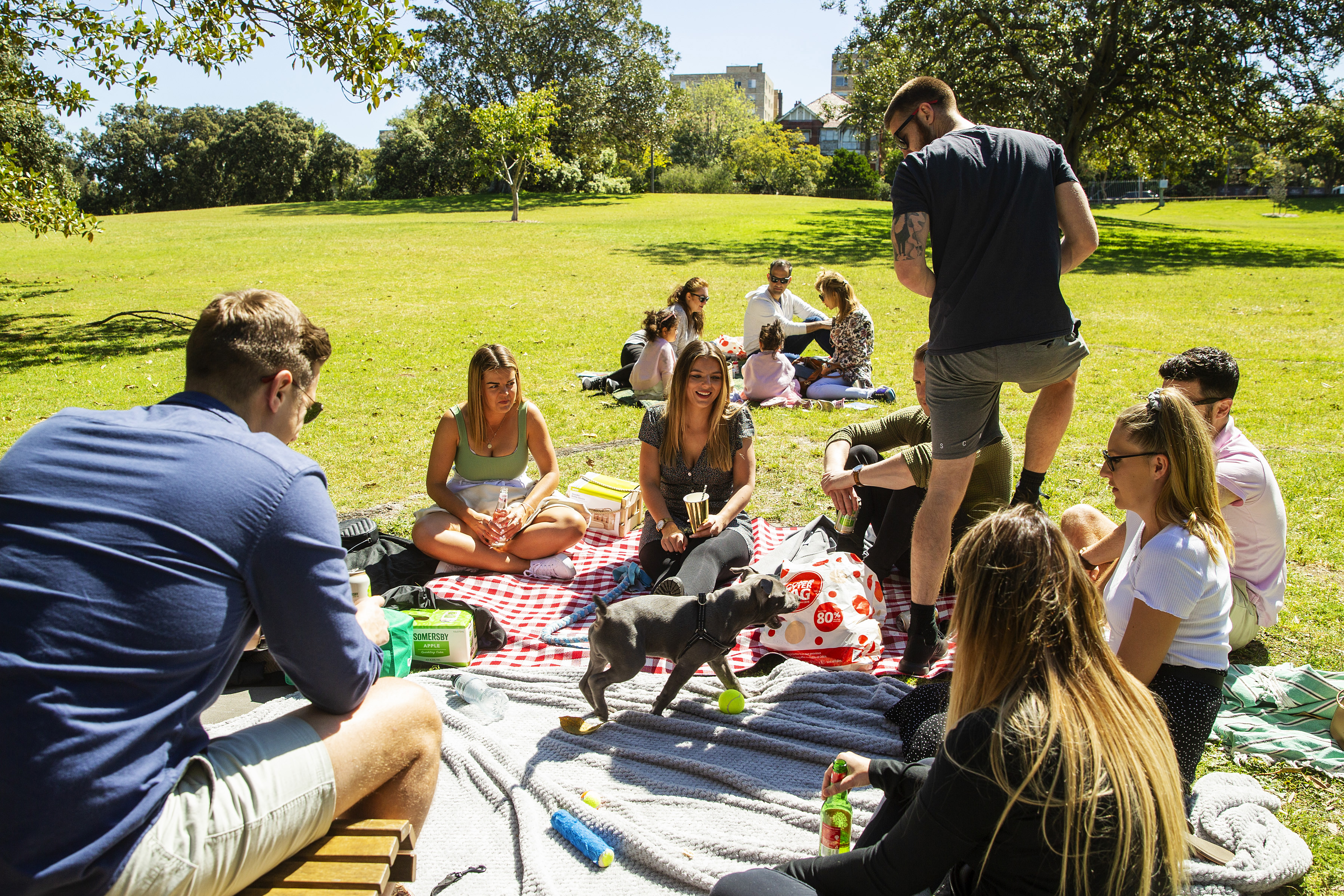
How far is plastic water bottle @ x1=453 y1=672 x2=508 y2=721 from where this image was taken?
3566 mm

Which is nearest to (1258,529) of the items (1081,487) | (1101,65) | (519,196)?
(1081,487)

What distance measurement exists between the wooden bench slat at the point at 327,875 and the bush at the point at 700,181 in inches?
1980

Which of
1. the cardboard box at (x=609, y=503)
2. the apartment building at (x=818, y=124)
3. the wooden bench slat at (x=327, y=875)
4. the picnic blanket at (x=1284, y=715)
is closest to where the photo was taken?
the wooden bench slat at (x=327, y=875)

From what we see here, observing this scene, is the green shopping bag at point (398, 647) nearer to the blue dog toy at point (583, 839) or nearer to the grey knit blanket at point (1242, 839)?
the blue dog toy at point (583, 839)

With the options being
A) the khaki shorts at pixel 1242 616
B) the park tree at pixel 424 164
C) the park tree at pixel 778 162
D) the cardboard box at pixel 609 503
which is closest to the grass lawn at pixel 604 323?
the khaki shorts at pixel 1242 616

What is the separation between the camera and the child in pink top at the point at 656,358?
862cm

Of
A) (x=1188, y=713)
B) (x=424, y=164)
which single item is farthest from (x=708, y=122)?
(x=1188, y=713)

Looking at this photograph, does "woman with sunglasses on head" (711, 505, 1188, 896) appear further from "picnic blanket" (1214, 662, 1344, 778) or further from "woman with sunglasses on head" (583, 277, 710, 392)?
"woman with sunglasses on head" (583, 277, 710, 392)

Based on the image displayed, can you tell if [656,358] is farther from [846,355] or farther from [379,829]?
[379,829]

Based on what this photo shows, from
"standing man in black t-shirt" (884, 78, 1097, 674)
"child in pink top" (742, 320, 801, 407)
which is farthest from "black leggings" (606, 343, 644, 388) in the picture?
"standing man in black t-shirt" (884, 78, 1097, 674)

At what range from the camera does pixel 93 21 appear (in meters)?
8.16

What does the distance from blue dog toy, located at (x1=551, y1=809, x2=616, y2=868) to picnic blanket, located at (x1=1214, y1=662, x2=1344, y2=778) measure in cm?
244

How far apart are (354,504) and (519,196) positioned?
123 ft

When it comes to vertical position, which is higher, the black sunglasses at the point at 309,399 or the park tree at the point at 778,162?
the park tree at the point at 778,162
